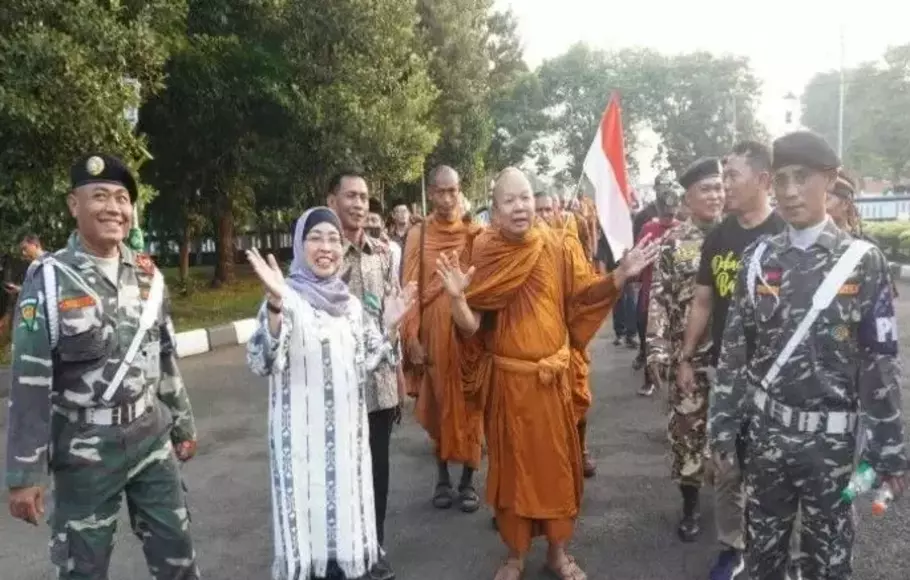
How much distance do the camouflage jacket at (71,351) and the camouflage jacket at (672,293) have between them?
246cm

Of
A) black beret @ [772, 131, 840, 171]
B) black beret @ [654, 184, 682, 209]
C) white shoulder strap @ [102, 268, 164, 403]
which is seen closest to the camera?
black beret @ [772, 131, 840, 171]

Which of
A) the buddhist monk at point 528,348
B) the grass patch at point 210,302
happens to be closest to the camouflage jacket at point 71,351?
the buddhist monk at point 528,348

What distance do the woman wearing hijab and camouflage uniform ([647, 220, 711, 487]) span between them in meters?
1.70

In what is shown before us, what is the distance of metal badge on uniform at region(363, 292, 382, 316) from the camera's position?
151 inches

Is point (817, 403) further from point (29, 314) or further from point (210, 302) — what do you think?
point (210, 302)

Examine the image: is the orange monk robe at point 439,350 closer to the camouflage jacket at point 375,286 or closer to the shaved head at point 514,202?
the camouflage jacket at point 375,286

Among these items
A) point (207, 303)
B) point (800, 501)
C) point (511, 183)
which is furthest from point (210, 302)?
point (800, 501)

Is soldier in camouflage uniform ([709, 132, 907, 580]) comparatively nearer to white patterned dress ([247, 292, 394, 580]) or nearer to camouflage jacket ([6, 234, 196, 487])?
white patterned dress ([247, 292, 394, 580])

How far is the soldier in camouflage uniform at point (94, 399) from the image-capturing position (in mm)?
2686

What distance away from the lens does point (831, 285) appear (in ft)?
8.71

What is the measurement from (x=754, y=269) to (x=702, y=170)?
1.46 m

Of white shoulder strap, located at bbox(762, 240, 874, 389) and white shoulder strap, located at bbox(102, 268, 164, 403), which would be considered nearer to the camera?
white shoulder strap, located at bbox(762, 240, 874, 389)

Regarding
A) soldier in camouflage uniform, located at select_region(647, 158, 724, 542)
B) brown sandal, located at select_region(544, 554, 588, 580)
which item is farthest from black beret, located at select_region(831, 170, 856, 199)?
brown sandal, located at select_region(544, 554, 588, 580)

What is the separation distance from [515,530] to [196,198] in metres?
13.9
